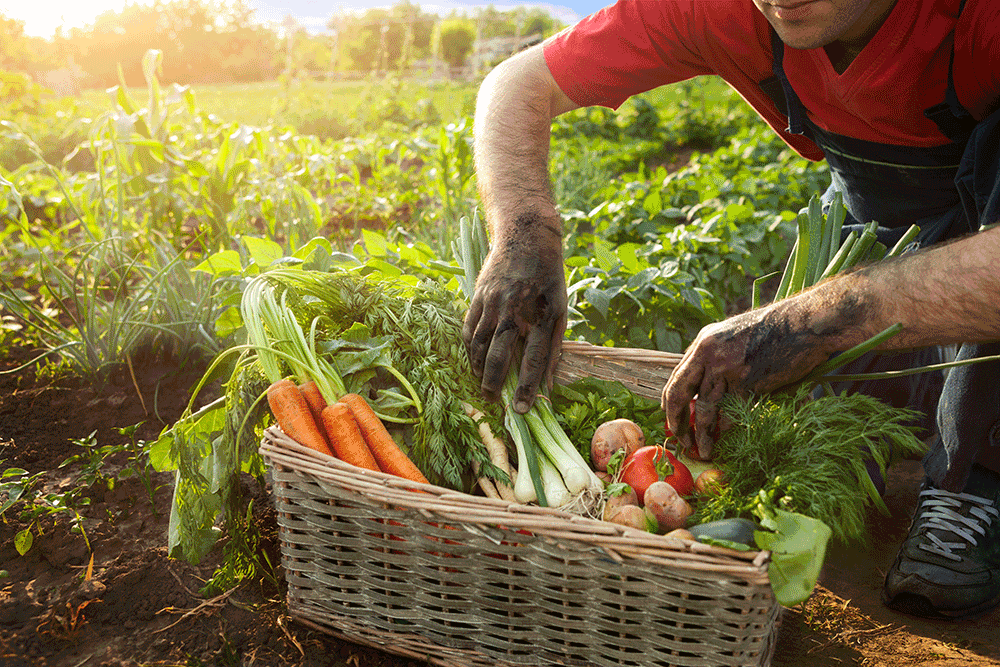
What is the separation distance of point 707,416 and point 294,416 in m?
1.02

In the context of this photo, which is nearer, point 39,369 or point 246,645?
point 246,645

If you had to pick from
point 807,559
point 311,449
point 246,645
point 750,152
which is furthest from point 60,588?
point 750,152

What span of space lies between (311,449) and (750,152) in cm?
469

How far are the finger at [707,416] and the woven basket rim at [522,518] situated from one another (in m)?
0.40

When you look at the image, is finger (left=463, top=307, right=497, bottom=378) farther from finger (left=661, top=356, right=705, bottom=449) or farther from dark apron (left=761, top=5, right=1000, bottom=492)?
dark apron (left=761, top=5, right=1000, bottom=492)

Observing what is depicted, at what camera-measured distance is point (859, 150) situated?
7.34 feet

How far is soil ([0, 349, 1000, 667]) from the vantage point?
1.69 m

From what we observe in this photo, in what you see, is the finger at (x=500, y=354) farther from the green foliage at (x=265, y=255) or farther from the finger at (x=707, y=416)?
the finger at (x=707, y=416)

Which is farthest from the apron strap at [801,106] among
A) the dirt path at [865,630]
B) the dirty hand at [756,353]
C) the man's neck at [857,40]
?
the dirt path at [865,630]

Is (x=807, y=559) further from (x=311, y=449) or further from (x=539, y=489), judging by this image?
(x=311, y=449)

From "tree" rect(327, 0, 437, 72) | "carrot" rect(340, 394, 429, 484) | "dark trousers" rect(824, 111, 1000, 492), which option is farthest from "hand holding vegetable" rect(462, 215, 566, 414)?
"tree" rect(327, 0, 437, 72)

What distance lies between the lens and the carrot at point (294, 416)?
5.47 ft

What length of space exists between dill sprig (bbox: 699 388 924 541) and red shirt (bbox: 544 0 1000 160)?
919 mm


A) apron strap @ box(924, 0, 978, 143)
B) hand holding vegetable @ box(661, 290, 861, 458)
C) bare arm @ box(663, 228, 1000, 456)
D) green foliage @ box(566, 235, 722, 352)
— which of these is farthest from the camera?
green foliage @ box(566, 235, 722, 352)
